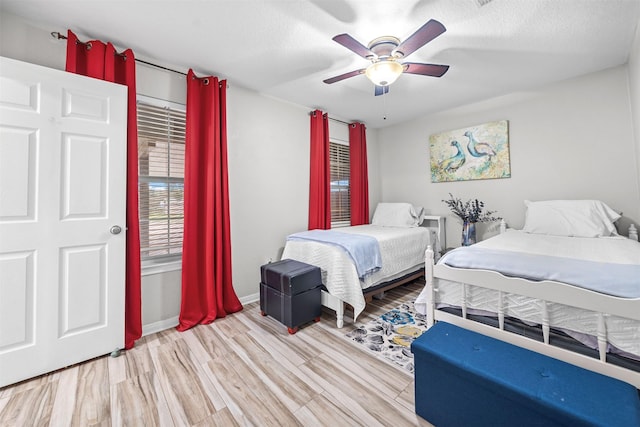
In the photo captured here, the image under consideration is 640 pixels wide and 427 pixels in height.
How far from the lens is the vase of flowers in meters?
3.17

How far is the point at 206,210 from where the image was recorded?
2436 mm

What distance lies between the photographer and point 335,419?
133 cm

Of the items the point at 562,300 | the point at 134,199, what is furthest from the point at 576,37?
the point at 134,199

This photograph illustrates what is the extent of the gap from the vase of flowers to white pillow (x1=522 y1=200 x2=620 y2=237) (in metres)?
0.54

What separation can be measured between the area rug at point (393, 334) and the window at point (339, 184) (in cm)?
180

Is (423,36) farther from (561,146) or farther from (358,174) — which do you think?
(358,174)

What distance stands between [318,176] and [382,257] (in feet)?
4.91

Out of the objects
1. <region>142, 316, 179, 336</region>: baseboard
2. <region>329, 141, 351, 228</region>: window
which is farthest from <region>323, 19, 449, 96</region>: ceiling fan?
<region>142, 316, 179, 336</region>: baseboard

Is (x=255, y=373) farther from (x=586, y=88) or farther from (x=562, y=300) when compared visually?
(x=586, y=88)

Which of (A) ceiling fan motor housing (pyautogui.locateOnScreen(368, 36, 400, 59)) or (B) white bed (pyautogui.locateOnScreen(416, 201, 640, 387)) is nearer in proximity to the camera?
(B) white bed (pyautogui.locateOnScreen(416, 201, 640, 387))

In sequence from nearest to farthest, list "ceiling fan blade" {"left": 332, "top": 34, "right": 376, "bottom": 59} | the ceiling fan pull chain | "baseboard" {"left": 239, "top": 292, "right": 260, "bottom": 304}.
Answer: "ceiling fan blade" {"left": 332, "top": 34, "right": 376, "bottom": 59} < "baseboard" {"left": 239, "top": 292, "right": 260, "bottom": 304} < the ceiling fan pull chain

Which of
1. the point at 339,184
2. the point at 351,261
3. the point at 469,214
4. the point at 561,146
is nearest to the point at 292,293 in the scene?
the point at 351,261

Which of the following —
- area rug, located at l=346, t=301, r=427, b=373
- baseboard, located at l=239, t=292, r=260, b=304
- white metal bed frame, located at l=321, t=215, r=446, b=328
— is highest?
white metal bed frame, located at l=321, t=215, r=446, b=328

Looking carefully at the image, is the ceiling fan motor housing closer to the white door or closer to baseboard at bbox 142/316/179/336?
the white door
